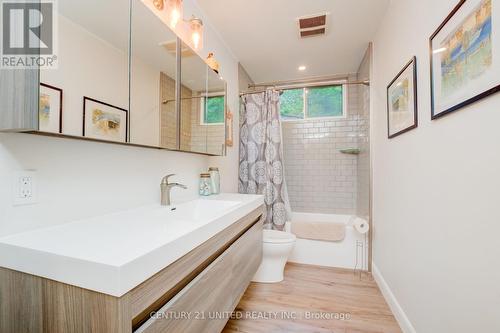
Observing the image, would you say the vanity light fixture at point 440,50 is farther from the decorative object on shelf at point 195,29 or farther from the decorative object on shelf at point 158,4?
the decorative object on shelf at point 158,4

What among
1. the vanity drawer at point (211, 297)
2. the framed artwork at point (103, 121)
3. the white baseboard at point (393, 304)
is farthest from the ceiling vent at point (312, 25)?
the white baseboard at point (393, 304)

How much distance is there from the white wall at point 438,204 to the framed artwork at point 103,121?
5.01ft

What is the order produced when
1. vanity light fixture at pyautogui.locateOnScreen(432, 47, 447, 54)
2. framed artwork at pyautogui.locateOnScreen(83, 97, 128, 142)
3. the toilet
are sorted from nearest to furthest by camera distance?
framed artwork at pyautogui.locateOnScreen(83, 97, 128, 142) < vanity light fixture at pyautogui.locateOnScreen(432, 47, 447, 54) < the toilet

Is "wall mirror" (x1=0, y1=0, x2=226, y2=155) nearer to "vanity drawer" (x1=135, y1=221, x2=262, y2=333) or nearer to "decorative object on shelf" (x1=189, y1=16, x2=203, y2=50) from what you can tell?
"decorative object on shelf" (x1=189, y1=16, x2=203, y2=50)

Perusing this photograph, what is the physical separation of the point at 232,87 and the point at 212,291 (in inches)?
88.7

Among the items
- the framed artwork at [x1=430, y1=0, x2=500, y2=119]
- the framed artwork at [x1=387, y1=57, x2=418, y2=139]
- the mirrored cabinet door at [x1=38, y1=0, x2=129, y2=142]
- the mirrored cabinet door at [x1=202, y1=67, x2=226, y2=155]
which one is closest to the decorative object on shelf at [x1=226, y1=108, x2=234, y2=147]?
the mirrored cabinet door at [x1=202, y1=67, x2=226, y2=155]

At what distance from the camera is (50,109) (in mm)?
835

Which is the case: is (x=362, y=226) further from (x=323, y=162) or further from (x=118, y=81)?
(x=118, y=81)

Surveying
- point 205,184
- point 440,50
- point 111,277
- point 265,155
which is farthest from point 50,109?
point 265,155

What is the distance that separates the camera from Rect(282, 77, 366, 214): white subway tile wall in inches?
129

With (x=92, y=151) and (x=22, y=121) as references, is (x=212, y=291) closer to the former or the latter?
(x=92, y=151)

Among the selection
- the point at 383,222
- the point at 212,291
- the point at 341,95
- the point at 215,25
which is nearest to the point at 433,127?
the point at 383,222

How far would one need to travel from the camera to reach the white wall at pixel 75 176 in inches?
31.4

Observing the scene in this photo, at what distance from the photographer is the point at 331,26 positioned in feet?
7.19
